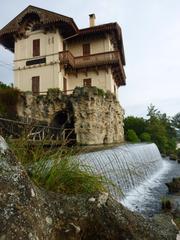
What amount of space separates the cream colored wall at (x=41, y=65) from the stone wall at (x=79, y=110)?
232 centimetres

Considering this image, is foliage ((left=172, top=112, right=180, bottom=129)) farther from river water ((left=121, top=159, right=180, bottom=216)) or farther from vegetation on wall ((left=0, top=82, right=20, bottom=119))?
river water ((left=121, top=159, right=180, bottom=216))

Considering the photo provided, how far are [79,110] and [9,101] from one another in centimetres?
558

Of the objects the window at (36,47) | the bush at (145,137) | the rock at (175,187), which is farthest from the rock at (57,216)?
the bush at (145,137)

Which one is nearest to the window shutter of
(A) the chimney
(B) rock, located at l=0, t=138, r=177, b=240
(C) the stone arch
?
(A) the chimney

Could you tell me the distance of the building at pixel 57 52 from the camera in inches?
893

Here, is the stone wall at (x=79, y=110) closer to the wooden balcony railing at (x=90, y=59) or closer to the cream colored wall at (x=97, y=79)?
the cream colored wall at (x=97, y=79)

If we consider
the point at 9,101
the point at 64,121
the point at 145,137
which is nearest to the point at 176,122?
the point at 145,137

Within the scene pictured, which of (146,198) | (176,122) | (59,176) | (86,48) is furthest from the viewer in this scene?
(176,122)

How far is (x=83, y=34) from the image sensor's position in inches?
950

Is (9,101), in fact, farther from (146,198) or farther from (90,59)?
(146,198)

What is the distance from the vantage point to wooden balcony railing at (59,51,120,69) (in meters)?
22.2

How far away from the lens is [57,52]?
22656mm

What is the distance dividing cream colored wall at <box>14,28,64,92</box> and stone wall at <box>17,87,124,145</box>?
2321 mm

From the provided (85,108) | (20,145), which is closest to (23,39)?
(85,108)
